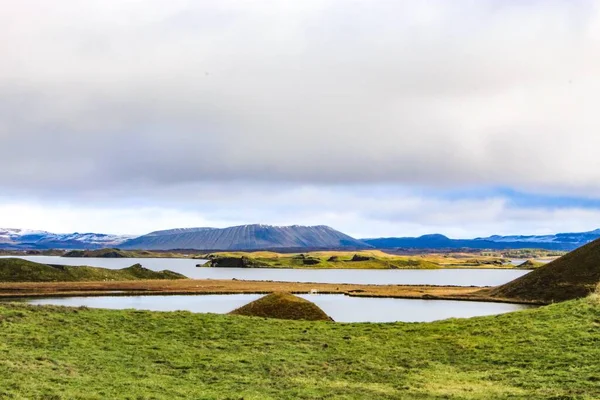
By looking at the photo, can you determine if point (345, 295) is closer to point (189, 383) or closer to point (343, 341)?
point (343, 341)

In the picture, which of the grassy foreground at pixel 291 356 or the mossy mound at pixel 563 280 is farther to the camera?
the mossy mound at pixel 563 280

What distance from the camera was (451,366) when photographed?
30.2m

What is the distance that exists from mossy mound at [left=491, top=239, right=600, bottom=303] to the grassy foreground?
40.4m

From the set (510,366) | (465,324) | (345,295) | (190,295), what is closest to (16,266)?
(190,295)

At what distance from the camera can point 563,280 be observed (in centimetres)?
8231

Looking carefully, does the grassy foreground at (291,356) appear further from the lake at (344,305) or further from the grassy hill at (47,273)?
the grassy hill at (47,273)

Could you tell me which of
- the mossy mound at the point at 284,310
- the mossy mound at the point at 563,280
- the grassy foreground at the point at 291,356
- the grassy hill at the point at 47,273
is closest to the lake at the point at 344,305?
the mossy mound at the point at 563,280

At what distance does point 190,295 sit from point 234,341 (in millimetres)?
63625

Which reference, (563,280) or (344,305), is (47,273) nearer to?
(344,305)

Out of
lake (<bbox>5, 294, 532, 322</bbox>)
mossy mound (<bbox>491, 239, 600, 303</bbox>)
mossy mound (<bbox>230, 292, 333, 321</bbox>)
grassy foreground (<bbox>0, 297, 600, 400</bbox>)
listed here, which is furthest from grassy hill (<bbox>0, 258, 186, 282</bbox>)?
mossy mound (<bbox>491, 239, 600, 303</bbox>)

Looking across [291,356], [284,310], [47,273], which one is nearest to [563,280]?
[284,310]

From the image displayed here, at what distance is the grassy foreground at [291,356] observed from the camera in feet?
78.2

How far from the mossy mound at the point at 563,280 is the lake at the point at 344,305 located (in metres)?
5.77

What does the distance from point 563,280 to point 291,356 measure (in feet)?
212
